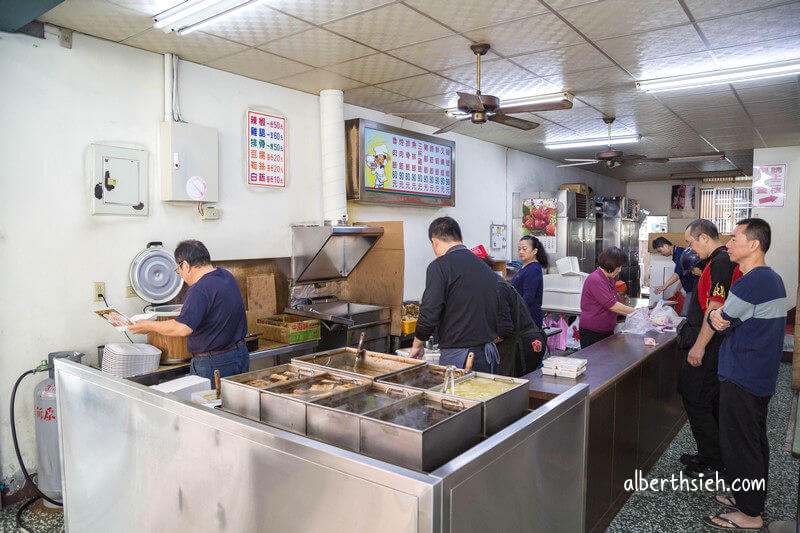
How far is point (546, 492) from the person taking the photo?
1.89 meters

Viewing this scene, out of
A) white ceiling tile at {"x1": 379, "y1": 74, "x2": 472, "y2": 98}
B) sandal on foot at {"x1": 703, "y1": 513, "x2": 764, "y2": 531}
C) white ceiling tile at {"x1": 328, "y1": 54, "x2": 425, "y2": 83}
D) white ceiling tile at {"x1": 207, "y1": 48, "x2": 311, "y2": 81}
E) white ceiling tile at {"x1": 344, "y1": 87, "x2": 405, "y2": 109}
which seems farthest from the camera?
white ceiling tile at {"x1": 344, "y1": 87, "x2": 405, "y2": 109}

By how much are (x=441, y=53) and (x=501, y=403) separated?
3033 mm

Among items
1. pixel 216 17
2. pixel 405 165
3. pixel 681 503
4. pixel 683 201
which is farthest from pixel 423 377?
pixel 683 201

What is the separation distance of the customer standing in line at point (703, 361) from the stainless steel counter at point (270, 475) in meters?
1.81

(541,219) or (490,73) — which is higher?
(490,73)

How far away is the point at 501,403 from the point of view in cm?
187

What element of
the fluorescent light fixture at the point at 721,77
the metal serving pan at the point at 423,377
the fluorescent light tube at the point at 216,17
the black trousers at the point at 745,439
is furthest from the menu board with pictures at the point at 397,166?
the black trousers at the point at 745,439

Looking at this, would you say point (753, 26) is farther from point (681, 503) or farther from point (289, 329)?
point (289, 329)

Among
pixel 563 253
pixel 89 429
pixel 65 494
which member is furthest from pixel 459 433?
pixel 563 253

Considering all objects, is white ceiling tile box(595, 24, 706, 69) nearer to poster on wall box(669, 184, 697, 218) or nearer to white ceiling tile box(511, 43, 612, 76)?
white ceiling tile box(511, 43, 612, 76)

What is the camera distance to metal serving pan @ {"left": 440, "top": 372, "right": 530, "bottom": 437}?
5.87 feet

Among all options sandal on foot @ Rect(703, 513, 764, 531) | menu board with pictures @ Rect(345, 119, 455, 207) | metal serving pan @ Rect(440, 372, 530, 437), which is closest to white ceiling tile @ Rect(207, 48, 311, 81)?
menu board with pictures @ Rect(345, 119, 455, 207)

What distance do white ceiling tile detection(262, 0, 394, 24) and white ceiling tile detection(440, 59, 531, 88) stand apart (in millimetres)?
1380

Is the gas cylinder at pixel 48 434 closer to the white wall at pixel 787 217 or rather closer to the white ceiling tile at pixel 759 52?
the white ceiling tile at pixel 759 52
